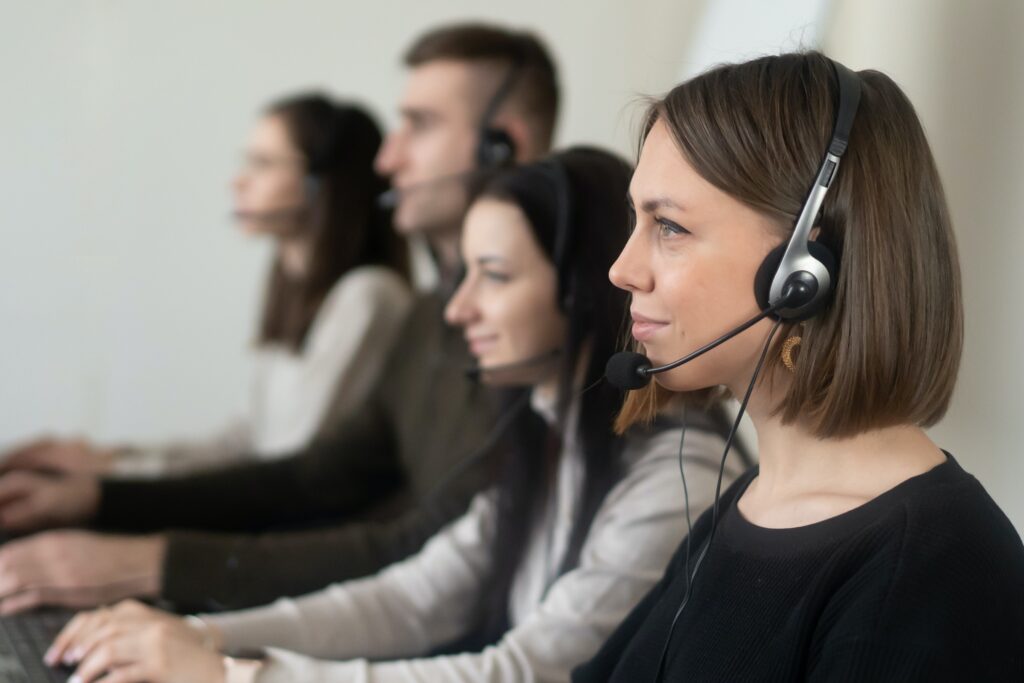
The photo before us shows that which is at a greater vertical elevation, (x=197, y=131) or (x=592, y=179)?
(x=592, y=179)

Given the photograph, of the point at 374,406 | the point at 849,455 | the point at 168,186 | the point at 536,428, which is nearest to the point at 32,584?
the point at 536,428

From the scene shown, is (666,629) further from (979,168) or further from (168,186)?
(168,186)

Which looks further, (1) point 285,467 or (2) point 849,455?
(1) point 285,467

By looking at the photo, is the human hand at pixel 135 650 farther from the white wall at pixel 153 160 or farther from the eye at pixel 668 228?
the white wall at pixel 153 160

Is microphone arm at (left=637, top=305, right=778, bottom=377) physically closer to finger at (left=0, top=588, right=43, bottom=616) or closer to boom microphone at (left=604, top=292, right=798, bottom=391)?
boom microphone at (left=604, top=292, right=798, bottom=391)

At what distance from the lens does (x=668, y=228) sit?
2.50 feet

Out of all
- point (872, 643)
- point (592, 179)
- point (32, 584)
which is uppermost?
point (592, 179)

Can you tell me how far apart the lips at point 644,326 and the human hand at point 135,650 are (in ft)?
1.61

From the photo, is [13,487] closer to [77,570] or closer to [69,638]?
[77,570]

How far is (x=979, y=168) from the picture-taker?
96cm

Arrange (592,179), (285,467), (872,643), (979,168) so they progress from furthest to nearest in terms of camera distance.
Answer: (285,467) < (592,179) < (979,168) < (872,643)

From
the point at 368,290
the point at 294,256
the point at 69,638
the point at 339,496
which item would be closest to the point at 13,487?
the point at 339,496

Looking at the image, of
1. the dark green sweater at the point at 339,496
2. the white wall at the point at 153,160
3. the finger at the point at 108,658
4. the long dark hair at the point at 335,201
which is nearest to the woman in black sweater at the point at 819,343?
the finger at the point at 108,658

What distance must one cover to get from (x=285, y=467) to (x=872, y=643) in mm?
1317
